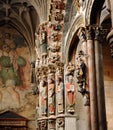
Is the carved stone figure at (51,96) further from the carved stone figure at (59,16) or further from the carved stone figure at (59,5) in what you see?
the carved stone figure at (59,5)

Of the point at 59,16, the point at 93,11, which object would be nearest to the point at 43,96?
the point at 59,16

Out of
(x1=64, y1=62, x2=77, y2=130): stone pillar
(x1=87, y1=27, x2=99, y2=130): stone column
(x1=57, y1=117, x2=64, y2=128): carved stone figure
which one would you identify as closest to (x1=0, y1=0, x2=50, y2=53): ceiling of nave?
(x1=64, y1=62, x2=77, y2=130): stone pillar

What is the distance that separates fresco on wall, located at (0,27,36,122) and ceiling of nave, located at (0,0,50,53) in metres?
0.55

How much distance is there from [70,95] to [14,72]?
27.1 ft

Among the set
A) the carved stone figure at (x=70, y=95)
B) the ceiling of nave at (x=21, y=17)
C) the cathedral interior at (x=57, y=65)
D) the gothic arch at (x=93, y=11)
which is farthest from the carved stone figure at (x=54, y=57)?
the ceiling of nave at (x=21, y=17)

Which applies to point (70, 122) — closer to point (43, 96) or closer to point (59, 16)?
point (43, 96)

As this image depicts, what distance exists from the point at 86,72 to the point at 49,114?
467 centimetres

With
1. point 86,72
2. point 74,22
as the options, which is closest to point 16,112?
point 74,22

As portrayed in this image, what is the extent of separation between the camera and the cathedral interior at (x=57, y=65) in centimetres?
952

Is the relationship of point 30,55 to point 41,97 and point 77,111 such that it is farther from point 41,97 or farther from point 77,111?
point 77,111

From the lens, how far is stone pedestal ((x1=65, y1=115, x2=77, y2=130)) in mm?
12773

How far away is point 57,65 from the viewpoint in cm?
1373

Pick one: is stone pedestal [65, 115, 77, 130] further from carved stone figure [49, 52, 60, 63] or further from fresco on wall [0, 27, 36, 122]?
fresco on wall [0, 27, 36, 122]

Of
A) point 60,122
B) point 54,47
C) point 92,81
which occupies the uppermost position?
point 54,47
